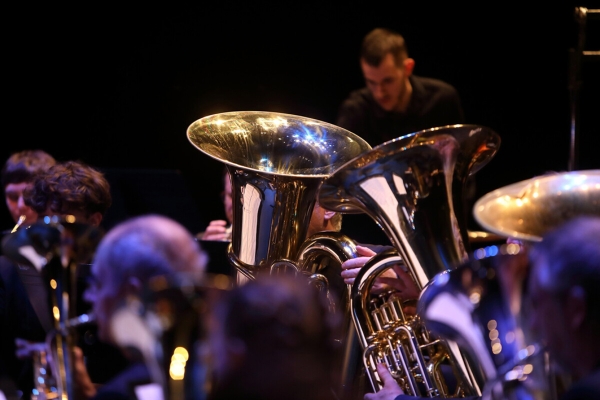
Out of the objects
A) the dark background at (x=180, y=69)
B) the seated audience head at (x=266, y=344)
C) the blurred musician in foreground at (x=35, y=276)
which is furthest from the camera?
the dark background at (x=180, y=69)

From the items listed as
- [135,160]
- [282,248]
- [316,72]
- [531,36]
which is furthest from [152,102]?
[282,248]

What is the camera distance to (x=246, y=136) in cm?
329

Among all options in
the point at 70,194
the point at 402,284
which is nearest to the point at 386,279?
the point at 402,284

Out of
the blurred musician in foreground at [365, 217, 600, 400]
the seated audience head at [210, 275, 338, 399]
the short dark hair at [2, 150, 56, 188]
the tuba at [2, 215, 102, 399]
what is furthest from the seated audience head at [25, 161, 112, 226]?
the blurred musician in foreground at [365, 217, 600, 400]

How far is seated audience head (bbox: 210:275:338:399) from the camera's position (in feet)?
5.52

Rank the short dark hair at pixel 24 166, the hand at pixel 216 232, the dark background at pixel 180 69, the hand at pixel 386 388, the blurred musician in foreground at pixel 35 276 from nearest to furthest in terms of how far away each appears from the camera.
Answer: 1. the hand at pixel 386 388
2. the blurred musician in foreground at pixel 35 276
3. the short dark hair at pixel 24 166
4. the hand at pixel 216 232
5. the dark background at pixel 180 69

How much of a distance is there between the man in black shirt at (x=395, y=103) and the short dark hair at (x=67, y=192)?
194 centimetres

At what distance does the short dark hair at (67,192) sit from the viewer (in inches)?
127

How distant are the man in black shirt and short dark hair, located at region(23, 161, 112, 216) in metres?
1.94

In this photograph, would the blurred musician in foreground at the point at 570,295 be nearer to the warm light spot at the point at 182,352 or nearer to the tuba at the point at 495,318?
the tuba at the point at 495,318

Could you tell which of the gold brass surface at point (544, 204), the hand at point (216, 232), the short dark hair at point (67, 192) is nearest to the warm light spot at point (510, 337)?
the gold brass surface at point (544, 204)

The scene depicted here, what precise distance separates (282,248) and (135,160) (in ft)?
9.73

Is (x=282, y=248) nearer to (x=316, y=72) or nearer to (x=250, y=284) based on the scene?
(x=250, y=284)

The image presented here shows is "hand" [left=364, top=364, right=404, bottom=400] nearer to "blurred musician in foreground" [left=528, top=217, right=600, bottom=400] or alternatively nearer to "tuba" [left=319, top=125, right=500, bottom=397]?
"tuba" [left=319, top=125, right=500, bottom=397]
